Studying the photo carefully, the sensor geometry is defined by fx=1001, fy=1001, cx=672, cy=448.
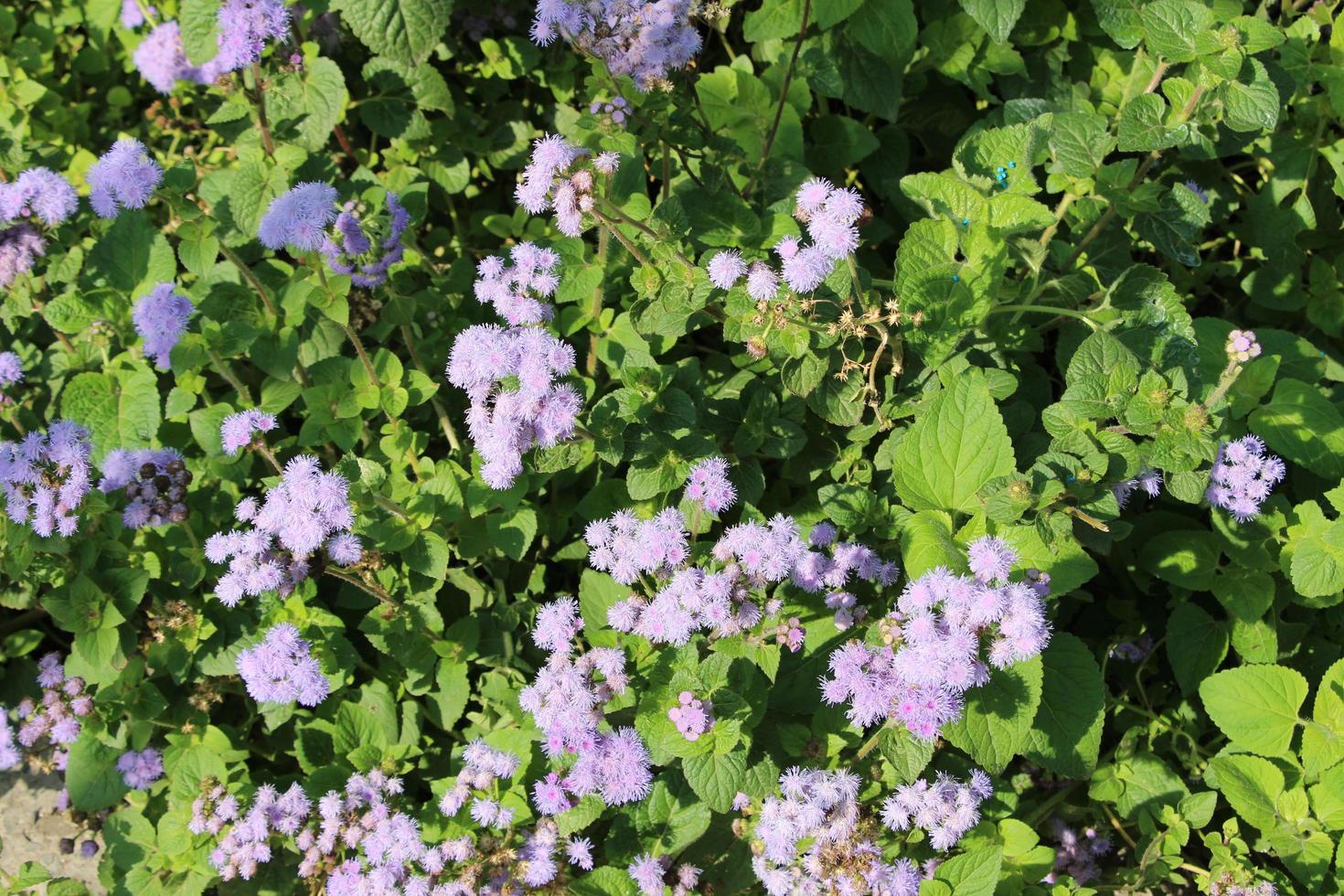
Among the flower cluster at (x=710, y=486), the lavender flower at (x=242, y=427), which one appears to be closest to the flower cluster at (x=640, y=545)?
the flower cluster at (x=710, y=486)

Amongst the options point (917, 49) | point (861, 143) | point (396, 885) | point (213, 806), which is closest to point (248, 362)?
point (213, 806)

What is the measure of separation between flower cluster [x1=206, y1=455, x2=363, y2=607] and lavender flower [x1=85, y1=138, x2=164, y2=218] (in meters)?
1.19

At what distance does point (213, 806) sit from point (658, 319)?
7.33ft

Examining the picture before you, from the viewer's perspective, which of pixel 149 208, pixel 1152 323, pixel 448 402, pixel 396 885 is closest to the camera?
pixel 396 885

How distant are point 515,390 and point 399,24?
1885 millimetres

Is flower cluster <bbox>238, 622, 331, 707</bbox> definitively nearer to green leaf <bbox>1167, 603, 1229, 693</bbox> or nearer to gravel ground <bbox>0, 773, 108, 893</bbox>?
gravel ground <bbox>0, 773, 108, 893</bbox>

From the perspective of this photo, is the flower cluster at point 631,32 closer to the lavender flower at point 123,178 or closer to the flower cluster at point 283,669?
the lavender flower at point 123,178

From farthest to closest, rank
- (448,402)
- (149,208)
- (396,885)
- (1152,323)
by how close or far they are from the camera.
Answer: (149,208) < (448,402) < (1152,323) < (396,885)

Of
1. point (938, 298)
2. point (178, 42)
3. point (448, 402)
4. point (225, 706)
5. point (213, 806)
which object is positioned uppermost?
point (178, 42)

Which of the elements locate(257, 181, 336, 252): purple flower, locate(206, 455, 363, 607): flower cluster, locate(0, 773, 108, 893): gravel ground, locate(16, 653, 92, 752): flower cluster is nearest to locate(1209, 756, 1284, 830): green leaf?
locate(206, 455, 363, 607): flower cluster

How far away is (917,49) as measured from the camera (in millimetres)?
4324

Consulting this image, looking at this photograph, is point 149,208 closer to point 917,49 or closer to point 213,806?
point 213,806

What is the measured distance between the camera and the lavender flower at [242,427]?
332cm

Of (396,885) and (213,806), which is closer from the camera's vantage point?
(396,885)
